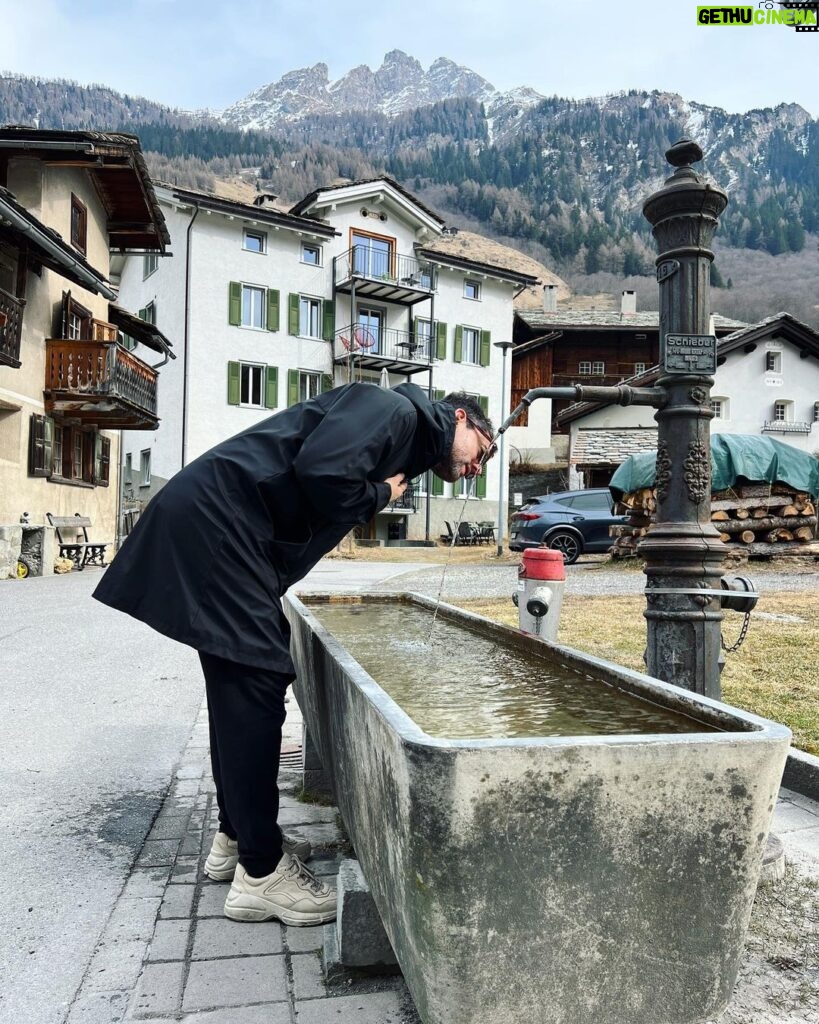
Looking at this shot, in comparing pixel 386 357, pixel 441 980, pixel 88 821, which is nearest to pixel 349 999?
pixel 441 980

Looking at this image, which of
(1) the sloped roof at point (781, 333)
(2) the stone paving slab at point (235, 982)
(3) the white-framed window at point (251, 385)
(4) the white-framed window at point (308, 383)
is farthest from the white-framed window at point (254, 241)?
(2) the stone paving slab at point (235, 982)

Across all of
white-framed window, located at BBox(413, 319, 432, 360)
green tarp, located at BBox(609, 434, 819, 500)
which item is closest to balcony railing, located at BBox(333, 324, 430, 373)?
white-framed window, located at BBox(413, 319, 432, 360)

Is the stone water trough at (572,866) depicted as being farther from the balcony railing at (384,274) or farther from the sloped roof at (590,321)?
the sloped roof at (590,321)

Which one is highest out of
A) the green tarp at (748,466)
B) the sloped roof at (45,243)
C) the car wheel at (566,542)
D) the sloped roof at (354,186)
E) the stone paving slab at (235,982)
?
the sloped roof at (354,186)

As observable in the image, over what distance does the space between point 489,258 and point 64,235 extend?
87.7m

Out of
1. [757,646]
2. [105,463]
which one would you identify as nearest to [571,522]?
[757,646]

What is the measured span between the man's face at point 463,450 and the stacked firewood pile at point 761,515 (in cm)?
1438

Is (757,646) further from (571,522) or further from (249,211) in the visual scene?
(249,211)

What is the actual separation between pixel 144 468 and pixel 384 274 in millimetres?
11750

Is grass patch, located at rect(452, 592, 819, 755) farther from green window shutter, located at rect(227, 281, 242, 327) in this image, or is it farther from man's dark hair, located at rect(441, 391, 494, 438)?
green window shutter, located at rect(227, 281, 242, 327)

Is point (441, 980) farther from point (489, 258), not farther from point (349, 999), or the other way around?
point (489, 258)

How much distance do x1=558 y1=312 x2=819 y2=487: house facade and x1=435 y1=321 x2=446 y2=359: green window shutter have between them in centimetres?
561

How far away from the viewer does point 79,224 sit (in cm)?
2045

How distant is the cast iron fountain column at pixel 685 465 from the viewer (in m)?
3.77
